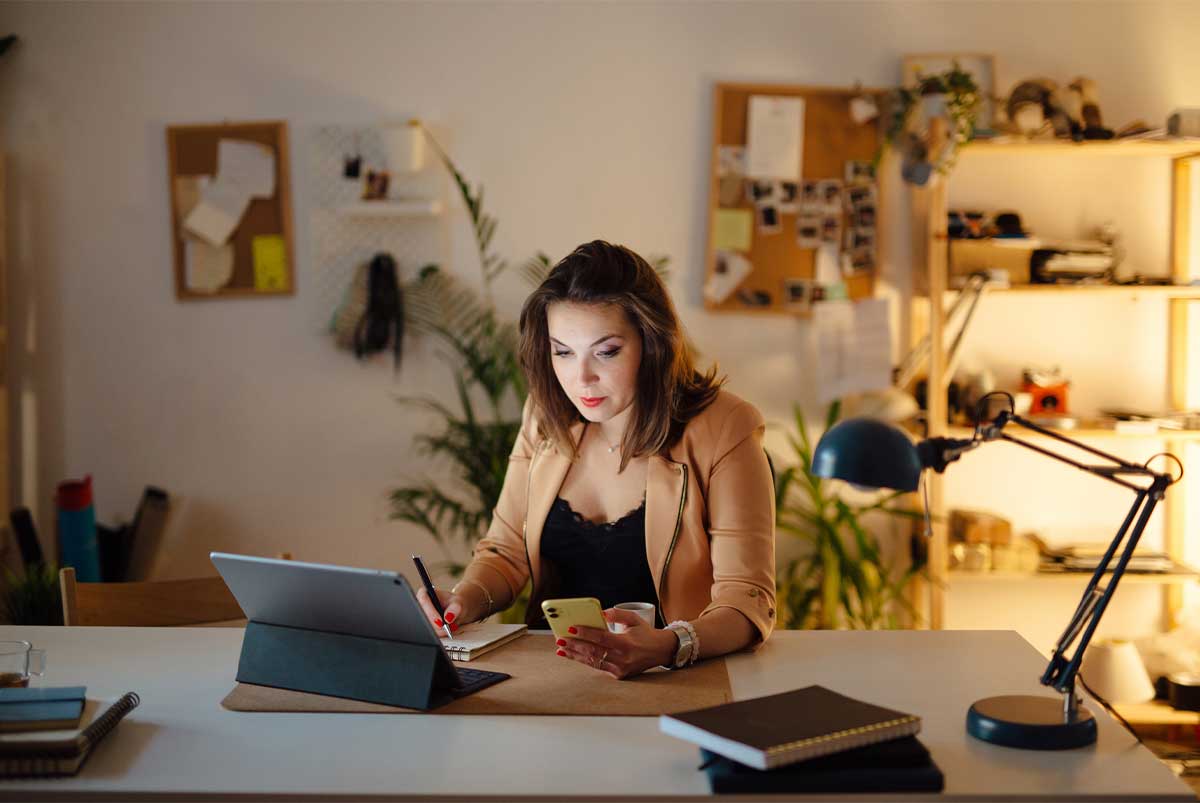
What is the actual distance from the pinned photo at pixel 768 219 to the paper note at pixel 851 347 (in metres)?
0.28

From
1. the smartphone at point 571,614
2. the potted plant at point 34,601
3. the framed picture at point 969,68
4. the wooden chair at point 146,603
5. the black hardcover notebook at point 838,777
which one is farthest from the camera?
the framed picture at point 969,68

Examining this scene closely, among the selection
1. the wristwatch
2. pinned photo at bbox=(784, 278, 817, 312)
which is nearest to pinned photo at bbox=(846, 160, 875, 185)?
pinned photo at bbox=(784, 278, 817, 312)

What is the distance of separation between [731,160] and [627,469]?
1.83 meters

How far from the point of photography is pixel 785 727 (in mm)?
1418

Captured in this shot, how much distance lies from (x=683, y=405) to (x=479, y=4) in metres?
2.07

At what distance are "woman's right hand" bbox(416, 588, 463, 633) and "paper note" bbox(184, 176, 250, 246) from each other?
2.18 m

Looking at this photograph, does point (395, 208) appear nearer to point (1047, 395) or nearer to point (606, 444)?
point (606, 444)

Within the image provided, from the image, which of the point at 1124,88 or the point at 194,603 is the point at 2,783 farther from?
the point at 1124,88

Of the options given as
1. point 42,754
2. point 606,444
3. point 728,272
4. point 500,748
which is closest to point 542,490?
point 606,444

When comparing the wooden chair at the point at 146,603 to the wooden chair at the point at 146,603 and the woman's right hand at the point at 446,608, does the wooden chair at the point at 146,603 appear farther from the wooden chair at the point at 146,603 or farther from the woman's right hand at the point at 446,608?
the woman's right hand at the point at 446,608

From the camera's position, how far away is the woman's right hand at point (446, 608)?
1.97m

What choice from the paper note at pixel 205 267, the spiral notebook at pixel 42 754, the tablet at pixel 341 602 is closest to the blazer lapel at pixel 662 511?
the tablet at pixel 341 602

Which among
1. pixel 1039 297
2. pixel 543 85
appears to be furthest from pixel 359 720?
pixel 1039 297

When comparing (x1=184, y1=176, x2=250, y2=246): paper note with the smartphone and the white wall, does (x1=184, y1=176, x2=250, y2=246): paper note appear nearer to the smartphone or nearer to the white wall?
the white wall
